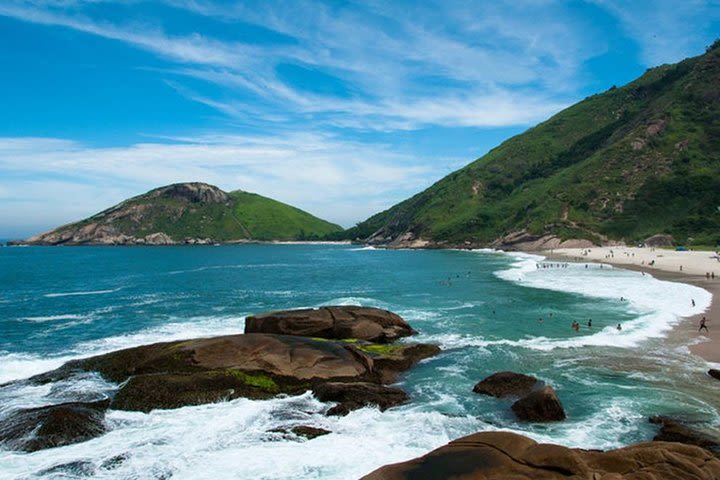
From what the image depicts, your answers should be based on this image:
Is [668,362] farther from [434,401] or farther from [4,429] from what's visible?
[4,429]

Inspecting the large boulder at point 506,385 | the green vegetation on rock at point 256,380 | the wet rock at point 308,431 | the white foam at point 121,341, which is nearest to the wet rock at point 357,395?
the wet rock at point 308,431

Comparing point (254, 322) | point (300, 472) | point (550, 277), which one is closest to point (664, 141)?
point (550, 277)

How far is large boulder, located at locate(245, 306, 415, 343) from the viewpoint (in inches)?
1575

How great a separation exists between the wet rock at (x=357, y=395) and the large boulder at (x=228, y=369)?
0.31m

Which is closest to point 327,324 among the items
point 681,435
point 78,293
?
point 681,435

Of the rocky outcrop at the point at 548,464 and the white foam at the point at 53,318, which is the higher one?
the rocky outcrop at the point at 548,464

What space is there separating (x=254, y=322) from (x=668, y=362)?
3183 cm

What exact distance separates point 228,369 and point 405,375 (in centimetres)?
1196

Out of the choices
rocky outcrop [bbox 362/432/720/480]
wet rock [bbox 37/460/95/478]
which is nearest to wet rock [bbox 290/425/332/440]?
wet rock [bbox 37/460/95/478]

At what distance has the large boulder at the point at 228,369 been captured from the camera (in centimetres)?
2730

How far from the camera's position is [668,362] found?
3359cm

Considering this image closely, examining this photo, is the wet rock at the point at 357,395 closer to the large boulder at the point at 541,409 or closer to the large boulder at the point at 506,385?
the large boulder at the point at 506,385

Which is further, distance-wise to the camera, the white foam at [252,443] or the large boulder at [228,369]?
the large boulder at [228,369]

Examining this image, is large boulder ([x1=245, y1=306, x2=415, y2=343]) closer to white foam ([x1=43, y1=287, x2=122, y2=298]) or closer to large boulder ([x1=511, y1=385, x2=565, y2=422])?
large boulder ([x1=511, y1=385, x2=565, y2=422])
